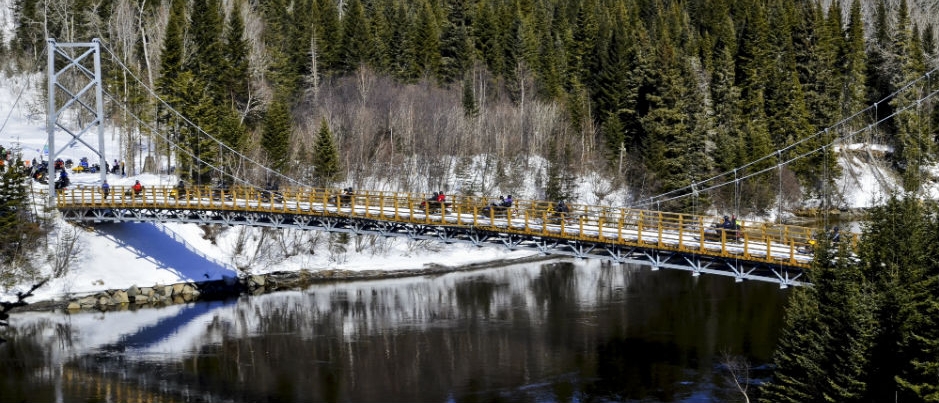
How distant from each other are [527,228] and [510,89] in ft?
154

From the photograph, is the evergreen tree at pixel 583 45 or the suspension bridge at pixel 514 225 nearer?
the suspension bridge at pixel 514 225

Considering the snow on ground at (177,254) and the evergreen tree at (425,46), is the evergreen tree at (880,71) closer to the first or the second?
the snow on ground at (177,254)

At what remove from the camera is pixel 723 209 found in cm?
6775

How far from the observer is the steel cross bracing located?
32.5 metres

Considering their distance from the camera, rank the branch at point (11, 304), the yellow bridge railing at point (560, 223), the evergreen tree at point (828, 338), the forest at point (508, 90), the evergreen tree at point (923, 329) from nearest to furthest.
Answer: the evergreen tree at point (923, 329), the evergreen tree at point (828, 338), the yellow bridge railing at point (560, 223), the branch at point (11, 304), the forest at point (508, 90)

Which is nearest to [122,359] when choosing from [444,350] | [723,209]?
[444,350]

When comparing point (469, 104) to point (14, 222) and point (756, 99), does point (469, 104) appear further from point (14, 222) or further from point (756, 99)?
point (14, 222)

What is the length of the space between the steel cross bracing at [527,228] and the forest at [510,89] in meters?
13.2

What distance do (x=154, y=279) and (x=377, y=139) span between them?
24761mm

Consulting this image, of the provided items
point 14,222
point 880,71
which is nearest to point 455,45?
point 880,71

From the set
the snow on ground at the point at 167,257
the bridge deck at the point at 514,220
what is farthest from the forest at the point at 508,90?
the bridge deck at the point at 514,220

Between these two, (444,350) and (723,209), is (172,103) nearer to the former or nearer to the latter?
(444,350)

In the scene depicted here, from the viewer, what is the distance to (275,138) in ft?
212

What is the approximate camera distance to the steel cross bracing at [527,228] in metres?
32.5
